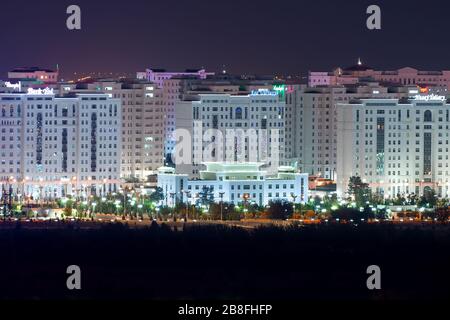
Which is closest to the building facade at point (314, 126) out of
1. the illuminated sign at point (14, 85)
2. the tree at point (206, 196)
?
the illuminated sign at point (14, 85)

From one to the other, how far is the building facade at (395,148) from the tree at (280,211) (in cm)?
457

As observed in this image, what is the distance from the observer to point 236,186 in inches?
2271

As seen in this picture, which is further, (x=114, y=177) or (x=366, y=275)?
(x=114, y=177)

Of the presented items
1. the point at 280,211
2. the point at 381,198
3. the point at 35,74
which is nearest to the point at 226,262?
the point at 280,211

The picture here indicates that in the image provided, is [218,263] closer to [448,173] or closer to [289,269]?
[289,269]

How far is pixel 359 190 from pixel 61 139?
7432 millimetres

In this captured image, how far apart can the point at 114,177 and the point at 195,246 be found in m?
12.8

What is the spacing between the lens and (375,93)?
6322cm

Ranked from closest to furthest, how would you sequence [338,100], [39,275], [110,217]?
[39,275]
[110,217]
[338,100]

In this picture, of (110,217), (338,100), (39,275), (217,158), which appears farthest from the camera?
(338,100)

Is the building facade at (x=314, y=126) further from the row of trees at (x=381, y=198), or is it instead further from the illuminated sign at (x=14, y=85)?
the illuminated sign at (x=14, y=85)

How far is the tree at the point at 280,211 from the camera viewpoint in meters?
55.5

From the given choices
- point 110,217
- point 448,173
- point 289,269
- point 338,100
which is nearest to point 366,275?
point 289,269

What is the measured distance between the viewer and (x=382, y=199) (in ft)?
194
